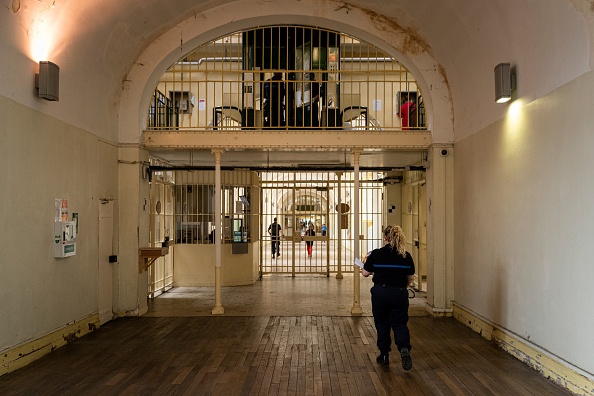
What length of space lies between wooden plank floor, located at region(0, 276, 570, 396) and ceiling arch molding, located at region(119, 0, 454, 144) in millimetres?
3358

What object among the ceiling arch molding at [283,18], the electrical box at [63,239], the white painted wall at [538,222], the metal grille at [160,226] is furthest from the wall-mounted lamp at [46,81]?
the white painted wall at [538,222]

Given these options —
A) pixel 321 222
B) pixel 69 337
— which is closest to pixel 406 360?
pixel 69 337

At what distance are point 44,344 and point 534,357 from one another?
18.3ft

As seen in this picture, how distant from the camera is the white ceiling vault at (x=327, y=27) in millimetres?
5715

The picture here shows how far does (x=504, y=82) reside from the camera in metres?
6.50

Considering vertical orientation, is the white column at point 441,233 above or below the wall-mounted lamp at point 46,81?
below

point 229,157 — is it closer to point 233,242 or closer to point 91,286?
point 233,242

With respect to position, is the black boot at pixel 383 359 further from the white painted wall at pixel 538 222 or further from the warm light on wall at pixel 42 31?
the warm light on wall at pixel 42 31

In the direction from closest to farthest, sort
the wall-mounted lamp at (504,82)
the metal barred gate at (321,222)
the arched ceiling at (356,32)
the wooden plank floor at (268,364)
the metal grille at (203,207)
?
1. the wooden plank floor at (268,364)
2. the arched ceiling at (356,32)
3. the wall-mounted lamp at (504,82)
4. the metal grille at (203,207)
5. the metal barred gate at (321,222)

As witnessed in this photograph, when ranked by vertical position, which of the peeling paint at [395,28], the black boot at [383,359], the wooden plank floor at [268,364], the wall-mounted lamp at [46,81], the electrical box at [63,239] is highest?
the peeling paint at [395,28]

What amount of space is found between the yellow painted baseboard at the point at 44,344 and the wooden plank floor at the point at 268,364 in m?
0.11

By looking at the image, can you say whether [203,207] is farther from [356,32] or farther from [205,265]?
[356,32]

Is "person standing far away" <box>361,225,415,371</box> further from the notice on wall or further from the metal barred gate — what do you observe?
the notice on wall

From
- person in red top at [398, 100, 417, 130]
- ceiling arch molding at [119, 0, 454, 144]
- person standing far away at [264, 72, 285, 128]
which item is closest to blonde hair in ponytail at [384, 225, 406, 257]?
ceiling arch molding at [119, 0, 454, 144]
